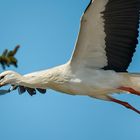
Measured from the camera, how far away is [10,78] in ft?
25.0

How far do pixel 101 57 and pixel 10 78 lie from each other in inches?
74.9

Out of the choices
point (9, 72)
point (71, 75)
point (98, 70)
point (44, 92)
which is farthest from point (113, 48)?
point (44, 92)

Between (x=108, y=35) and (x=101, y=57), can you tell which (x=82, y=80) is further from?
(x=108, y=35)

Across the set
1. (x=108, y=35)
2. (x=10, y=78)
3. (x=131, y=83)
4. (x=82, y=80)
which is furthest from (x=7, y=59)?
(x=10, y=78)

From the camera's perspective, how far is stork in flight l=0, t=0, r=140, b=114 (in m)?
6.71

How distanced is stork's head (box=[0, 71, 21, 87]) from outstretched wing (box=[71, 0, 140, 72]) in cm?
129

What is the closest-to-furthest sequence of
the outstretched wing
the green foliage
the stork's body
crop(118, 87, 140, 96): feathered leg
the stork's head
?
the green foliage → the outstretched wing → the stork's body → crop(118, 87, 140, 96): feathered leg → the stork's head

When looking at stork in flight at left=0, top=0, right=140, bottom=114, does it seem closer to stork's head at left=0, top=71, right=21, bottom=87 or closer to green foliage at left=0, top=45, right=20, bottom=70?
stork's head at left=0, top=71, right=21, bottom=87

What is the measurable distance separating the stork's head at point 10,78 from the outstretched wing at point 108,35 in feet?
4.23

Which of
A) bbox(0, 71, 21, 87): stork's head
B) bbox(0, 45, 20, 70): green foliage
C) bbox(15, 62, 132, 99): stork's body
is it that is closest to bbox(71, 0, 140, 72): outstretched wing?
bbox(15, 62, 132, 99): stork's body

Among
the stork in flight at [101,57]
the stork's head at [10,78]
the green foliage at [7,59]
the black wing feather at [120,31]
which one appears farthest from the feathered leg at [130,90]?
the green foliage at [7,59]

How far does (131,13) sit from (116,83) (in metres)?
1.31

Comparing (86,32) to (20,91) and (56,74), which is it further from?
(20,91)

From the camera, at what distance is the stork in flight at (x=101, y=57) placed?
6.71 m
